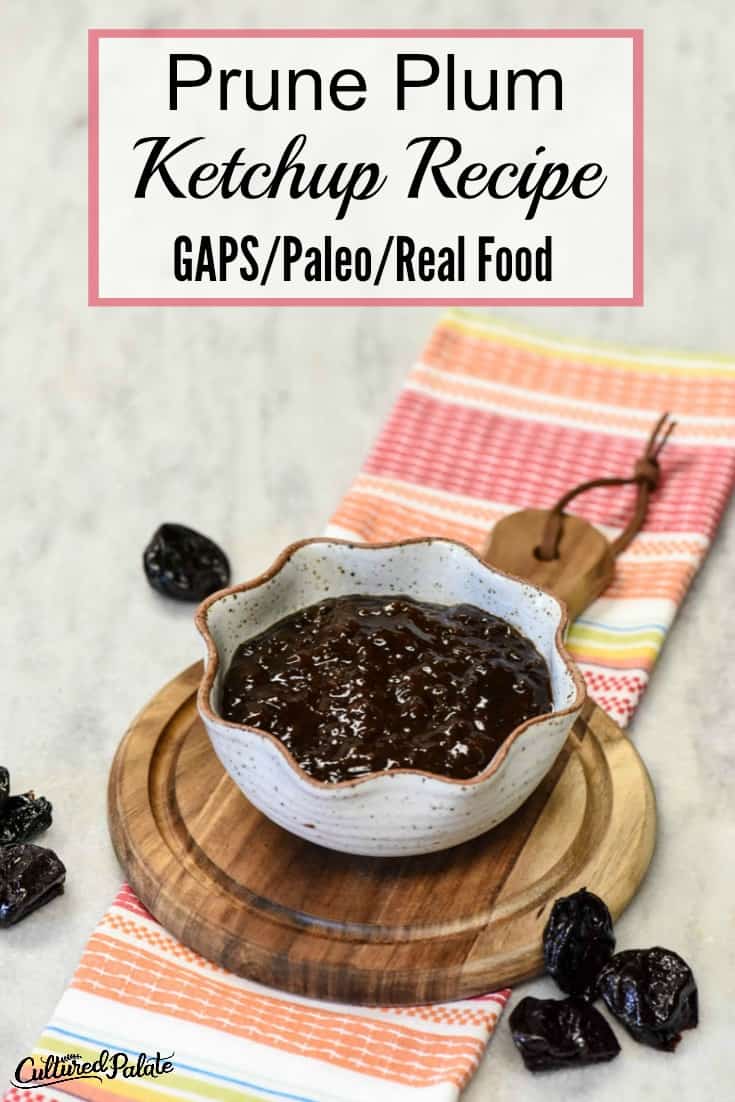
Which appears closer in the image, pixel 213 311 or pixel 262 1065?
pixel 262 1065

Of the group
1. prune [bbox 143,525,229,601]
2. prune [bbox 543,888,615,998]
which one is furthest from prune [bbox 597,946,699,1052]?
prune [bbox 143,525,229,601]

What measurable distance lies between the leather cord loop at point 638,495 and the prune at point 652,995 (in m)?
0.97

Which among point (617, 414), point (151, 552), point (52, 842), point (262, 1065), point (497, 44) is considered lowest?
point (262, 1065)

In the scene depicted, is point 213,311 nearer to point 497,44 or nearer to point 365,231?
point 365,231

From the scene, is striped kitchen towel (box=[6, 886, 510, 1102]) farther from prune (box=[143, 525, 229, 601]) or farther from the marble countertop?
prune (box=[143, 525, 229, 601])

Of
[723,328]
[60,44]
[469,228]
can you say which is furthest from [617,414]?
[60,44]

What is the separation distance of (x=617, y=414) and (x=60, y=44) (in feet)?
Answer: 7.01

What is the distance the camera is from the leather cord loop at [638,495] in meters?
3.17

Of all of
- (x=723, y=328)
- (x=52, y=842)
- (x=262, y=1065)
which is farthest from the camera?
(x=723, y=328)

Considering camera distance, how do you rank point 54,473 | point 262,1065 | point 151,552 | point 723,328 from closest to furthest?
point 262,1065
point 151,552
point 54,473
point 723,328

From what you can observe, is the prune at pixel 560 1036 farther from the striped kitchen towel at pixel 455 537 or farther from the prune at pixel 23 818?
the prune at pixel 23 818

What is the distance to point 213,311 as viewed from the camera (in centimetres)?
401

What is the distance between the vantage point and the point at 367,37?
4688mm

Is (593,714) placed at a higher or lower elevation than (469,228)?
lower
